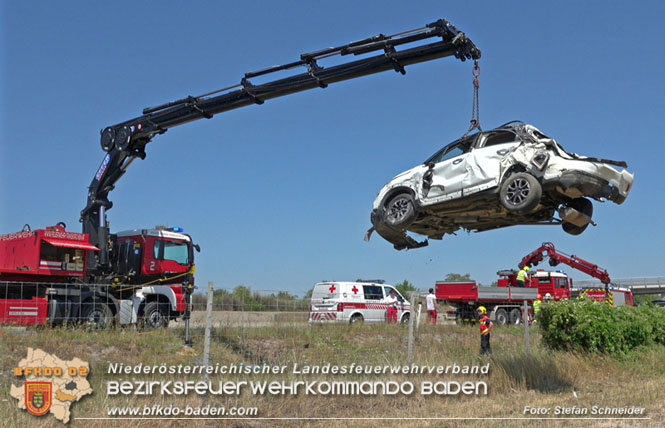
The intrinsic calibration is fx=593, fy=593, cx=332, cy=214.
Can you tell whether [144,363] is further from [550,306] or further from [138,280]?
[550,306]

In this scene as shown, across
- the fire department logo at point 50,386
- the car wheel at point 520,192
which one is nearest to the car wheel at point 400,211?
the car wheel at point 520,192

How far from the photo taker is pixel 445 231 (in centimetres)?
938

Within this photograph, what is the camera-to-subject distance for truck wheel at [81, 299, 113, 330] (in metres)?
14.2

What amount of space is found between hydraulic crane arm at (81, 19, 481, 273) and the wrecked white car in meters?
2.01

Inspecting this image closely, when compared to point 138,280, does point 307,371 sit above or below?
below

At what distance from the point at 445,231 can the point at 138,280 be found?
10967 millimetres

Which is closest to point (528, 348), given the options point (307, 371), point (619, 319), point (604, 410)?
point (619, 319)

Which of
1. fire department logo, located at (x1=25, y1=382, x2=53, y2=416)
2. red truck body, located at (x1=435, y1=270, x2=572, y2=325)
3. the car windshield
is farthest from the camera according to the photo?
red truck body, located at (x1=435, y1=270, x2=572, y2=325)

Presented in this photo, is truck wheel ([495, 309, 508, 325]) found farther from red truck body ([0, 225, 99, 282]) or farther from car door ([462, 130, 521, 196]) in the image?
car door ([462, 130, 521, 196])

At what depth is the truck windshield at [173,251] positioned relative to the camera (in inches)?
693

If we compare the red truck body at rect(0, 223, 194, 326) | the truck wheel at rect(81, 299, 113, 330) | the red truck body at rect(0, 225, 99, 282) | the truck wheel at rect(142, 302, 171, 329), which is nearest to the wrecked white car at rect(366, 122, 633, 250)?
the red truck body at rect(0, 223, 194, 326)

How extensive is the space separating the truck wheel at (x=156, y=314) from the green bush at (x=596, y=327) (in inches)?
376

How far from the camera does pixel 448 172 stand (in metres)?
8.50

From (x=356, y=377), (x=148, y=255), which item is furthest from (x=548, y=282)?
(x=356, y=377)
